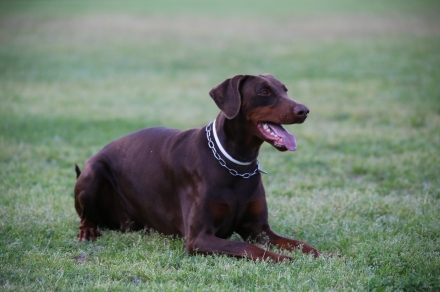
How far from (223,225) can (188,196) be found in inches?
17.0

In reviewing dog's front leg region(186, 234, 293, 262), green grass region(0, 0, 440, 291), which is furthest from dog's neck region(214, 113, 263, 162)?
green grass region(0, 0, 440, 291)

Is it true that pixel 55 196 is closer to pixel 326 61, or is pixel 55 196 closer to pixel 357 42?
pixel 326 61

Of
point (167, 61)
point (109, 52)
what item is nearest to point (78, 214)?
point (167, 61)

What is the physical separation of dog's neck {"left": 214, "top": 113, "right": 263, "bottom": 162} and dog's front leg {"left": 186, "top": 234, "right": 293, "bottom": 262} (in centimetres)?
78

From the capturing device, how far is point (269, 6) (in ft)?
138

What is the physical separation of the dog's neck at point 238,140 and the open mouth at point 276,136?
0.16 meters

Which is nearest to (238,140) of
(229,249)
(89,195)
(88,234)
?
(229,249)

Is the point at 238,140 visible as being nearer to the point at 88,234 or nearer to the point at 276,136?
the point at 276,136

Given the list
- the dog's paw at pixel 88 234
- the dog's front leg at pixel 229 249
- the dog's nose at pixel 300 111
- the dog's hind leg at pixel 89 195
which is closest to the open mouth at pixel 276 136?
the dog's nose at pixel 300 111

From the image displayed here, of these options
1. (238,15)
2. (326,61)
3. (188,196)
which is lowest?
(188,196)

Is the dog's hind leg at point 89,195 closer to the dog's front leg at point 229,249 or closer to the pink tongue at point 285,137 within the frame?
the dog's front leg at point 229,249

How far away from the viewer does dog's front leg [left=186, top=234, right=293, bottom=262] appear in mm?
5238

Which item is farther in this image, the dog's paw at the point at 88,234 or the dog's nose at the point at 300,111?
the dog's paw at the point at 88,234

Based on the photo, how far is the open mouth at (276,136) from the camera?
5336mm
